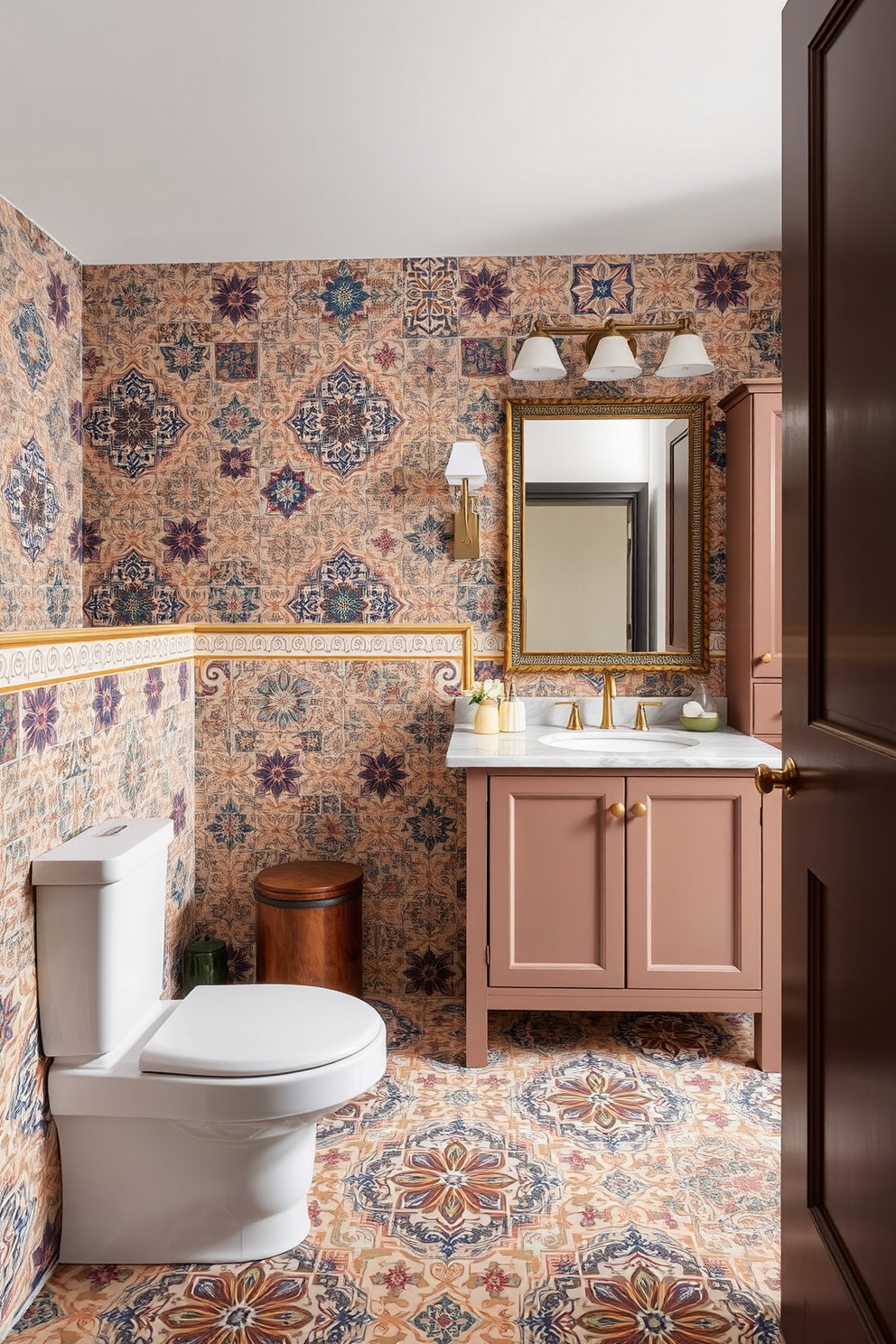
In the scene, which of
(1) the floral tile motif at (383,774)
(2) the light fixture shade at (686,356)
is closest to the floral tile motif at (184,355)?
(1) the floral tile motif at (383,774)

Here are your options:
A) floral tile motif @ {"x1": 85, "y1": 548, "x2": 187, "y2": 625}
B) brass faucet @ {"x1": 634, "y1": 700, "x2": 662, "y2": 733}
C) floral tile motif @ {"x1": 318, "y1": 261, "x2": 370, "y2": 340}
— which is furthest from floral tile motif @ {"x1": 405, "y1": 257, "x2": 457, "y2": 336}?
brass faucet @ {"x1": 634, "y1": 700, "x2": 662, "y2": 733}

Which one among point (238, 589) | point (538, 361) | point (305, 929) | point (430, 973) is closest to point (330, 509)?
point (238, 589)

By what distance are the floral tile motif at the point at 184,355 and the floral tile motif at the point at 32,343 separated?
0.39m

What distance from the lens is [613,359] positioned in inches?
114

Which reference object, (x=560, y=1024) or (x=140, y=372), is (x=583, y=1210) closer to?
(x=560, y=1024)

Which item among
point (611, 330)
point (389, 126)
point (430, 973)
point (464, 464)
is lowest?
point (430, 973)

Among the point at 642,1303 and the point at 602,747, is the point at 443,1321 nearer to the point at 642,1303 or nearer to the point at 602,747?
the point at 642,1303

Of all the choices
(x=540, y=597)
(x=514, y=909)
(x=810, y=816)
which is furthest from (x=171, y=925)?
(x=810, y=816)

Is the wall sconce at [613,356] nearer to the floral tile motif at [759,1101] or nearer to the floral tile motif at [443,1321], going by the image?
the floral tile motif at [759,1101]

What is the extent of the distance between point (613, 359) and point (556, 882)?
62.5 inches

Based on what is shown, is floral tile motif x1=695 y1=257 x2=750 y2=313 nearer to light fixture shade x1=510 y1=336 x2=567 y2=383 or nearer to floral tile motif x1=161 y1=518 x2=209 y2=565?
light fixture shade x1=510 y1=336 x2=567 y2=383

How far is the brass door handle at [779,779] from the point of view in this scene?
1.27 m

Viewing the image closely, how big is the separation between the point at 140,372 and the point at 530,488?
53.3 inches

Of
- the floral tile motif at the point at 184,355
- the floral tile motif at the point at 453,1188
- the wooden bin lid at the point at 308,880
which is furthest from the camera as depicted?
the floral tile motif at the point at 184,355
